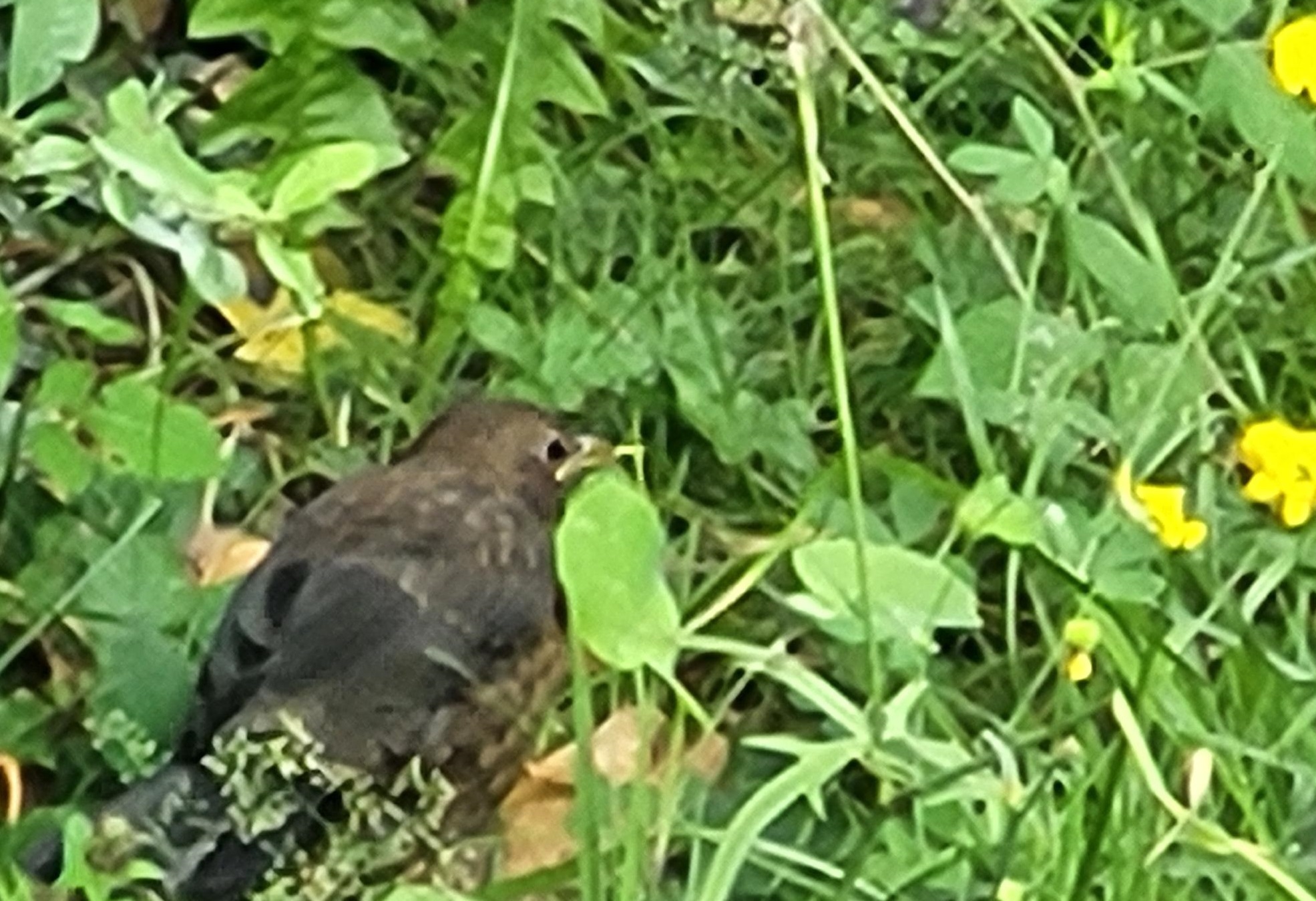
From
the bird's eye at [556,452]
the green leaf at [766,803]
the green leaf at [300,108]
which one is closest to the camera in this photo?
the green leaf at [766,803]

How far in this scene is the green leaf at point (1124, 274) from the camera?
8.39 feet

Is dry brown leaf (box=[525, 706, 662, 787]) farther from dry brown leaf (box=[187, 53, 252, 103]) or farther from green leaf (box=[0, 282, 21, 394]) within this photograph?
dry brown leaf (box=[187, 53, 252, 103])

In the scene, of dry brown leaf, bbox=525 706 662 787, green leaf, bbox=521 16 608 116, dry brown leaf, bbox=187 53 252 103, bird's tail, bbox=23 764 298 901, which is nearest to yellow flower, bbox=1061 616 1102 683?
dry brown leaf, bbox=525 706 662 787

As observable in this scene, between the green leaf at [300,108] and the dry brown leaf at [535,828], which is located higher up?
the green leaf at [300,108]

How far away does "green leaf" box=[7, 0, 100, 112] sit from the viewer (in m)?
2.24

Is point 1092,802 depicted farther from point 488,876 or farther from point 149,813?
point 149,813

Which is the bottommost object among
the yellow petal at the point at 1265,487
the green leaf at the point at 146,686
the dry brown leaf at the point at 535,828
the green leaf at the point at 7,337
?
the dry brown leaf at the point at 535,828

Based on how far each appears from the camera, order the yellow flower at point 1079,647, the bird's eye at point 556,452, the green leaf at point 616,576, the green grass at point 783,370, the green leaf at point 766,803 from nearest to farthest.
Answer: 1. the green leaf at point 616,576
2. the green leaf at point 766,803
3. the yellow flower at point 1079,647
4. the green grass at point 783,370
5. the bird's eye at point 556,452

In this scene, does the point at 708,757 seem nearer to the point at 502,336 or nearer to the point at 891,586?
the point at 891,586

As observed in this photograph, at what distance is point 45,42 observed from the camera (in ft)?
7.38

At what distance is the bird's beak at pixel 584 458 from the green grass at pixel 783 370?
0.08 m

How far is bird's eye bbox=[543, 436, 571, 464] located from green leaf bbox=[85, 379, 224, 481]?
25cm

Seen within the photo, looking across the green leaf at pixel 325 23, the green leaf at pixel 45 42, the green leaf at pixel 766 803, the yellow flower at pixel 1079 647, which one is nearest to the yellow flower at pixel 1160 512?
the yellow flower at pixel 1079 647

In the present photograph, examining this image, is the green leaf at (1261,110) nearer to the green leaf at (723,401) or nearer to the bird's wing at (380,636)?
the green leaf at (723,401)
